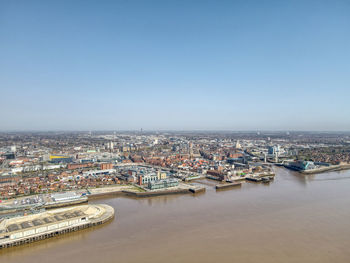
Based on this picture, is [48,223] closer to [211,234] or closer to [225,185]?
[211,234]

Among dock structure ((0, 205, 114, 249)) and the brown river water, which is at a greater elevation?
dock structure ((0, 205, 114, 249))

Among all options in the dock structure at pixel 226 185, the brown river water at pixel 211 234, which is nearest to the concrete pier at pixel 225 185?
the dock structure at pixel 226 185

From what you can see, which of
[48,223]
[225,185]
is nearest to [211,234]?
[48,223]

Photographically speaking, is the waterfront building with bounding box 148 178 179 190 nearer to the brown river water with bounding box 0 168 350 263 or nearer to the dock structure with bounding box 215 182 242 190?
the brown river water with bounding box 0 168 350 263

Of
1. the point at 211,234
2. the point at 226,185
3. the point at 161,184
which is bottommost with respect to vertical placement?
the point at 226,185

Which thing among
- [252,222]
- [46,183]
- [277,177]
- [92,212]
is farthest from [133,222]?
[277,177]

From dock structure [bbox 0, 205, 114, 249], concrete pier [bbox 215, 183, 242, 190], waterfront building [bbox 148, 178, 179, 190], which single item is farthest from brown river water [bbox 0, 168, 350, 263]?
concrete pier [bbox 215, 183, 242, 190]

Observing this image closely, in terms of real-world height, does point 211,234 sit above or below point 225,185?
above
